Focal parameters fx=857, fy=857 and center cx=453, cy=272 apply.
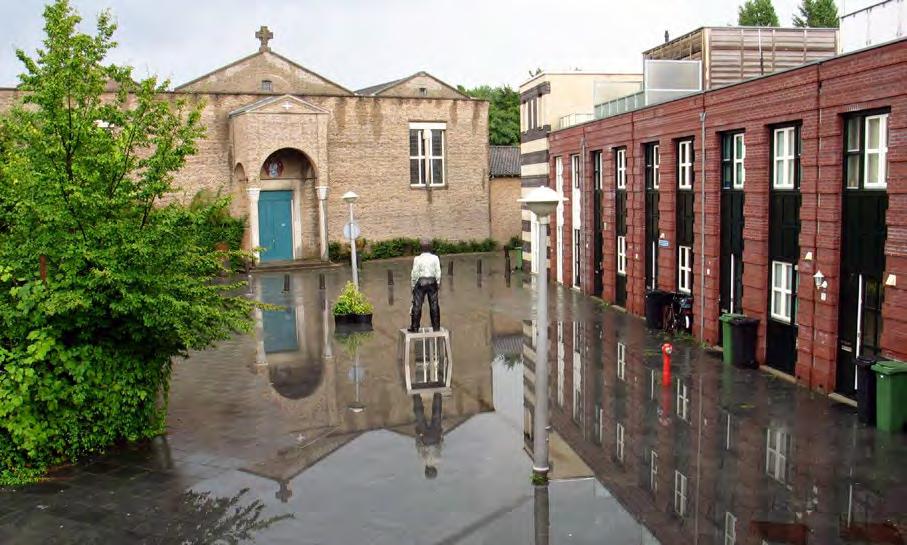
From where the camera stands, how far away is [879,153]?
13.2 metres

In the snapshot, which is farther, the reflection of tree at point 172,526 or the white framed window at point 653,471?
the white framed window at point 653,471

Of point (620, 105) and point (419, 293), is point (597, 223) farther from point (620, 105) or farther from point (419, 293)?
point (419, 293)

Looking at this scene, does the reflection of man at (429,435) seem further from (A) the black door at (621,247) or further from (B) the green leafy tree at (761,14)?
(B) the green leafy tree at (761,14)

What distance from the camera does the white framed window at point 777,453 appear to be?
10.4 metres

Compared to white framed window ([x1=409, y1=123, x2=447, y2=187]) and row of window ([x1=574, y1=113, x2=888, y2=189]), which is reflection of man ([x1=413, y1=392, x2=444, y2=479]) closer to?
row of window ([x1=574, y1=113, x2=888, y2=189])

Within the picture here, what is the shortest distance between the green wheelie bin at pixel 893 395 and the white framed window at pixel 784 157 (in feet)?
15.2

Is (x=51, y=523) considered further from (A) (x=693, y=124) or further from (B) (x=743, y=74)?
(B) (x=743, y=74)

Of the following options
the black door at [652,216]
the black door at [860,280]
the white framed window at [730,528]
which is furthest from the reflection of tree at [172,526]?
the black door at [652,216]

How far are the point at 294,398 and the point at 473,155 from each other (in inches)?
1132

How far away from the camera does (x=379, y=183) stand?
40.1m

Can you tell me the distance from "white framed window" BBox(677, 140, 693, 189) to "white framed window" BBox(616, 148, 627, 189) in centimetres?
355

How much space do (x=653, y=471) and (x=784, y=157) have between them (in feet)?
25.4

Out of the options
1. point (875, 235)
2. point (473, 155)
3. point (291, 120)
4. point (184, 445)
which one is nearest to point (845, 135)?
point (875, 235)

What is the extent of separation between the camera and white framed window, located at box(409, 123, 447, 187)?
41.1 metres
